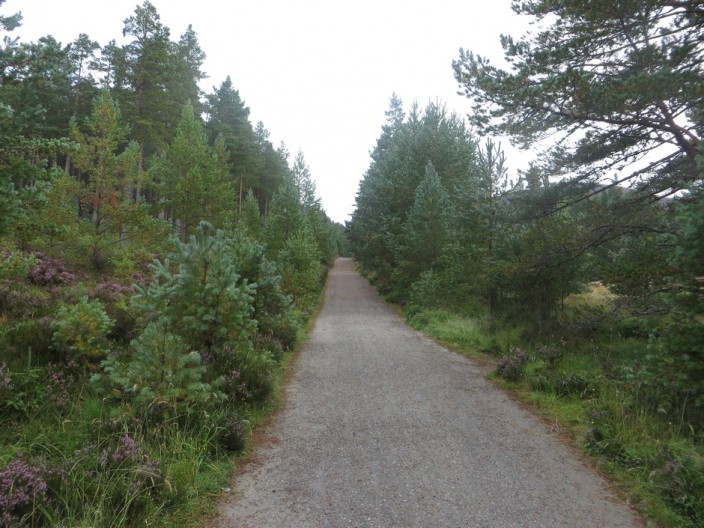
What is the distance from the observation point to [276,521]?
3.37 metres

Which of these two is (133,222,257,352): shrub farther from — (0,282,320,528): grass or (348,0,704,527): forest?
(348,0,704,527): forest

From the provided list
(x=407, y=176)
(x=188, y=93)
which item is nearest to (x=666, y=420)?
(x=407, y=176)

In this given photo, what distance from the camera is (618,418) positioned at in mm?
5086

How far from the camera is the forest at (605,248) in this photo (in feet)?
14.5

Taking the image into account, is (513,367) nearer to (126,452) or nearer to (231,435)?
(231,435)

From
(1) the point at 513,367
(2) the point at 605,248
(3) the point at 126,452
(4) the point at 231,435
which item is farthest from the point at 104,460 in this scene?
(2) the point at 605,248

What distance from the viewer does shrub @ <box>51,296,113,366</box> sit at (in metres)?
5.89

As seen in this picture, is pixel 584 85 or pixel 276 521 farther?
pixel 584 85

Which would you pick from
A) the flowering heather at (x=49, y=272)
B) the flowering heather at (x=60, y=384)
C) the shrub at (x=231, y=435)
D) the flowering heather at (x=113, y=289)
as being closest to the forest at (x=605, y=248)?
the shrub at (x=231, y=435)

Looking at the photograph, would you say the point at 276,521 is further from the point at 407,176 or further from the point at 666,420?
the point at 407,176

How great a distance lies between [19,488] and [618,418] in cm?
609

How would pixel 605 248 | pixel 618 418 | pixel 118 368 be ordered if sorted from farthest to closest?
pixel 605 248, pixel 618 418, pixel 118 368

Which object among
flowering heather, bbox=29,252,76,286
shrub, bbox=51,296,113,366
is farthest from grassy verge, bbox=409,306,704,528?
flowering heather, bbox=29,252,76,286

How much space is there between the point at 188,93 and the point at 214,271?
29144 millimetres
